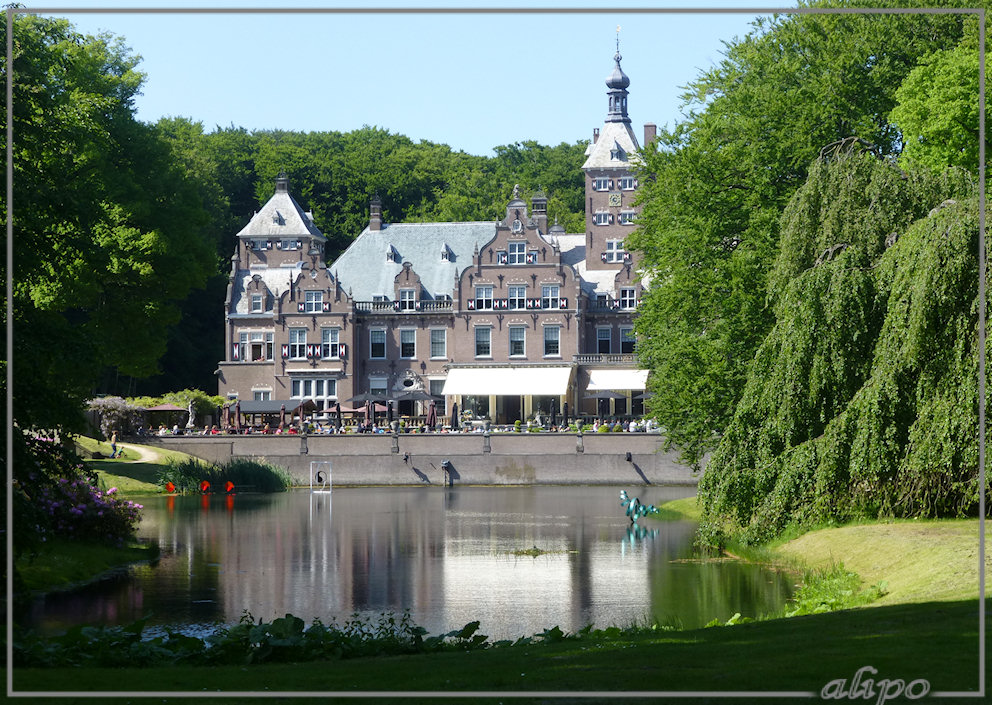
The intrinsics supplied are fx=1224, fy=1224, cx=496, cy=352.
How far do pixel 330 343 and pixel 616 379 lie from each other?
1434cm

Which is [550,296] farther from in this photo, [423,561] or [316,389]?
[423,561]

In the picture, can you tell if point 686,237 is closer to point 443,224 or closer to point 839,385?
point 839,385

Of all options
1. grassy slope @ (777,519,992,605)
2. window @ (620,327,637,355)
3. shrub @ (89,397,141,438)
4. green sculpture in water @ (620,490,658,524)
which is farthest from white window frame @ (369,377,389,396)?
grassy slope @ (777,519,992,605)

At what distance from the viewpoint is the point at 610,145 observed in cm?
6538

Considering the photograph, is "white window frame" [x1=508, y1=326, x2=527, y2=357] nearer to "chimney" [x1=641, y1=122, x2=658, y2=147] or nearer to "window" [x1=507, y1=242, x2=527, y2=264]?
"window" [x1=507, y1=242, x2=527, y2=264]

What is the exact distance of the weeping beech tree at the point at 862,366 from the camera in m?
18.5

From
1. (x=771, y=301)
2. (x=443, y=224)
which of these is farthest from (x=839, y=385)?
(x=443, y=224)

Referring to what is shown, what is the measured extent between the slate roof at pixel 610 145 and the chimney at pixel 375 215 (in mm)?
10958

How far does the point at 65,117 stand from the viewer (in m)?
28.8

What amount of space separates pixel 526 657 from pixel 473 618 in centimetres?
575

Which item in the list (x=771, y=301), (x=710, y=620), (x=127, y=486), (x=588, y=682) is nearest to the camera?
(x=588, y=682)

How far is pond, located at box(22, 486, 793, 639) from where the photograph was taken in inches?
698

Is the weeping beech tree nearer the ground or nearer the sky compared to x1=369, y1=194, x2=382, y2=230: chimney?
nearer the ground

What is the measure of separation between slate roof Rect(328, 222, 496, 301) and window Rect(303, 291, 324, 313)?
1.93m
